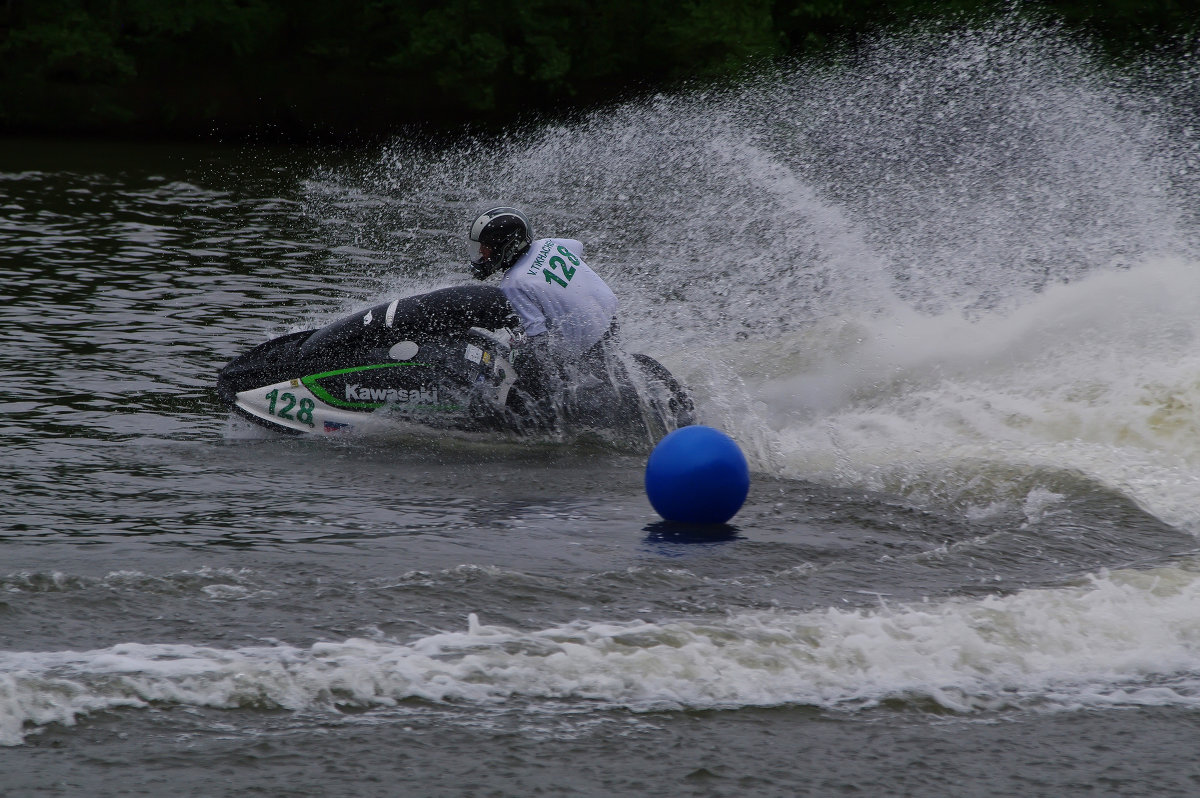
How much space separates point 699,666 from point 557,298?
4514 millimetres

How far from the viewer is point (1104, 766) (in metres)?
4.84

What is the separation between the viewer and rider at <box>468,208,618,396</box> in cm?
952

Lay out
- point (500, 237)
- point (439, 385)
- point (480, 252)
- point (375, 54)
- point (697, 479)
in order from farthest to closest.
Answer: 1. point (375, 54)
2. point (480, 252)
3. point (500, 237)
4. point (439, 385)
5. point (697, 479)

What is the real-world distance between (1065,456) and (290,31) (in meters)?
31.3

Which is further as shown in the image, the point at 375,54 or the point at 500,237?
the point at 375,54

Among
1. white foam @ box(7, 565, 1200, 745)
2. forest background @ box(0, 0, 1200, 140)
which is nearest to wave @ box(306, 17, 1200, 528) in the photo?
forest background @ box(0, 0, 1200, 140)

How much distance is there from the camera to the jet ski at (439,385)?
31.1 feet

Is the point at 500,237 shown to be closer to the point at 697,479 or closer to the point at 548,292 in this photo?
the point at 548,292

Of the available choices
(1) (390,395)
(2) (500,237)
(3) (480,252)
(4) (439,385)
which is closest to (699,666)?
(4) (439,385)

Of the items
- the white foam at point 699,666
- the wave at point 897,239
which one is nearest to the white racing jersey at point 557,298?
Result: the wave at point 897,239

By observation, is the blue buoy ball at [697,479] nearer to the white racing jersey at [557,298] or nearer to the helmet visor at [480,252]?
the white racing jersey at [557,298]

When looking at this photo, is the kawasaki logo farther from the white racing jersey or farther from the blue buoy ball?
the blue buoy ball

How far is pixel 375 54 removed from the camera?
36062mm

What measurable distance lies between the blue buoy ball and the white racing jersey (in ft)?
6.78
